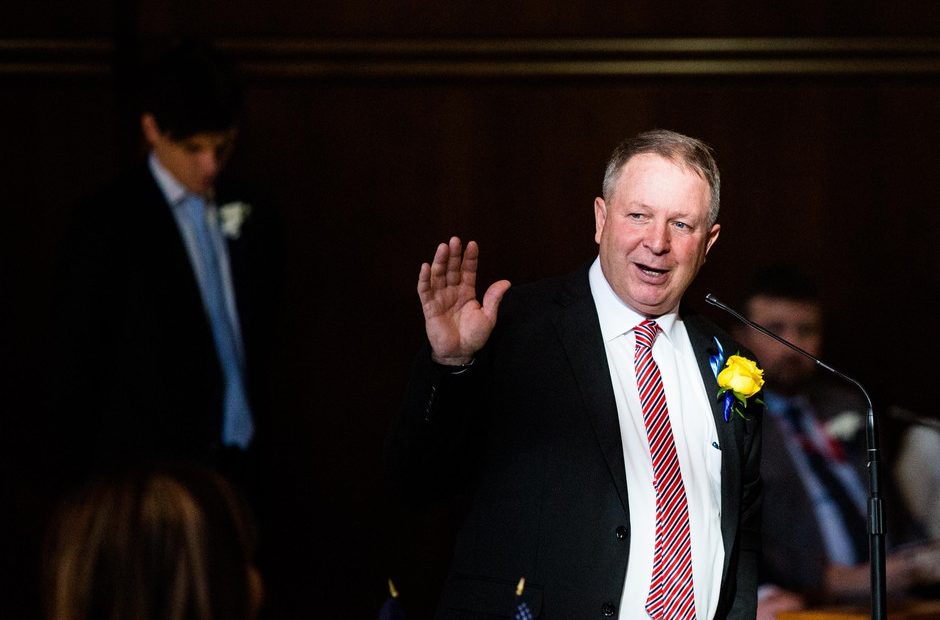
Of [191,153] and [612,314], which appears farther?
[191,153]

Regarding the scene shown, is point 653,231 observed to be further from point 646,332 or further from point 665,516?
point 665,516

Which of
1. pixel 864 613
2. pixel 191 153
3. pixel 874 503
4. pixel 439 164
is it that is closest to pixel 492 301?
pixel 874 503

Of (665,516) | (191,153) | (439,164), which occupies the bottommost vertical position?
(665,516)

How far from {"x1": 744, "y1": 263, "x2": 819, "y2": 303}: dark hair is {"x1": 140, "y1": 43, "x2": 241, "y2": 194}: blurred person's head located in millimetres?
1546

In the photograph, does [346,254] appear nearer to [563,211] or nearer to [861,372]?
[563,211]

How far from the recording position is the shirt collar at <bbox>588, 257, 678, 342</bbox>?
2713 mm

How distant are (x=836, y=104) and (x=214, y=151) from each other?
2104 mm

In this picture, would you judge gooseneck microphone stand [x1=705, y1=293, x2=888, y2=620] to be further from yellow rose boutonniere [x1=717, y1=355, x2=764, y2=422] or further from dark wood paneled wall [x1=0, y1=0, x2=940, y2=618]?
dark wood paneled wall [x1=0, y1=0, x2=940, y2=618]

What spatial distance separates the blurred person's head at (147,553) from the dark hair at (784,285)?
8.25ft

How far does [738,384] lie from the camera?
8.80 feet

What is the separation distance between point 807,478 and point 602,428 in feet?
4.32

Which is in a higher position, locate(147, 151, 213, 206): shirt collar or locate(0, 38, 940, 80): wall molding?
locate(0, 38, 940, 80): wall molding

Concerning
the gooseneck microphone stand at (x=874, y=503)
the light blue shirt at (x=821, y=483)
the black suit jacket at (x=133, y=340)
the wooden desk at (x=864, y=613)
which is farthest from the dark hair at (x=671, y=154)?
the black suit jacket at (x=133, y=340)

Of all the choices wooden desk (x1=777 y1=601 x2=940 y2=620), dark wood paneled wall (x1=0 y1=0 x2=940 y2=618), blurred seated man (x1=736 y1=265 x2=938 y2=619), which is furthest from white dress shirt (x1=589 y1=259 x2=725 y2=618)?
dark wood paneled wall (x1=0 y1=0 x2=940 y2=618)
